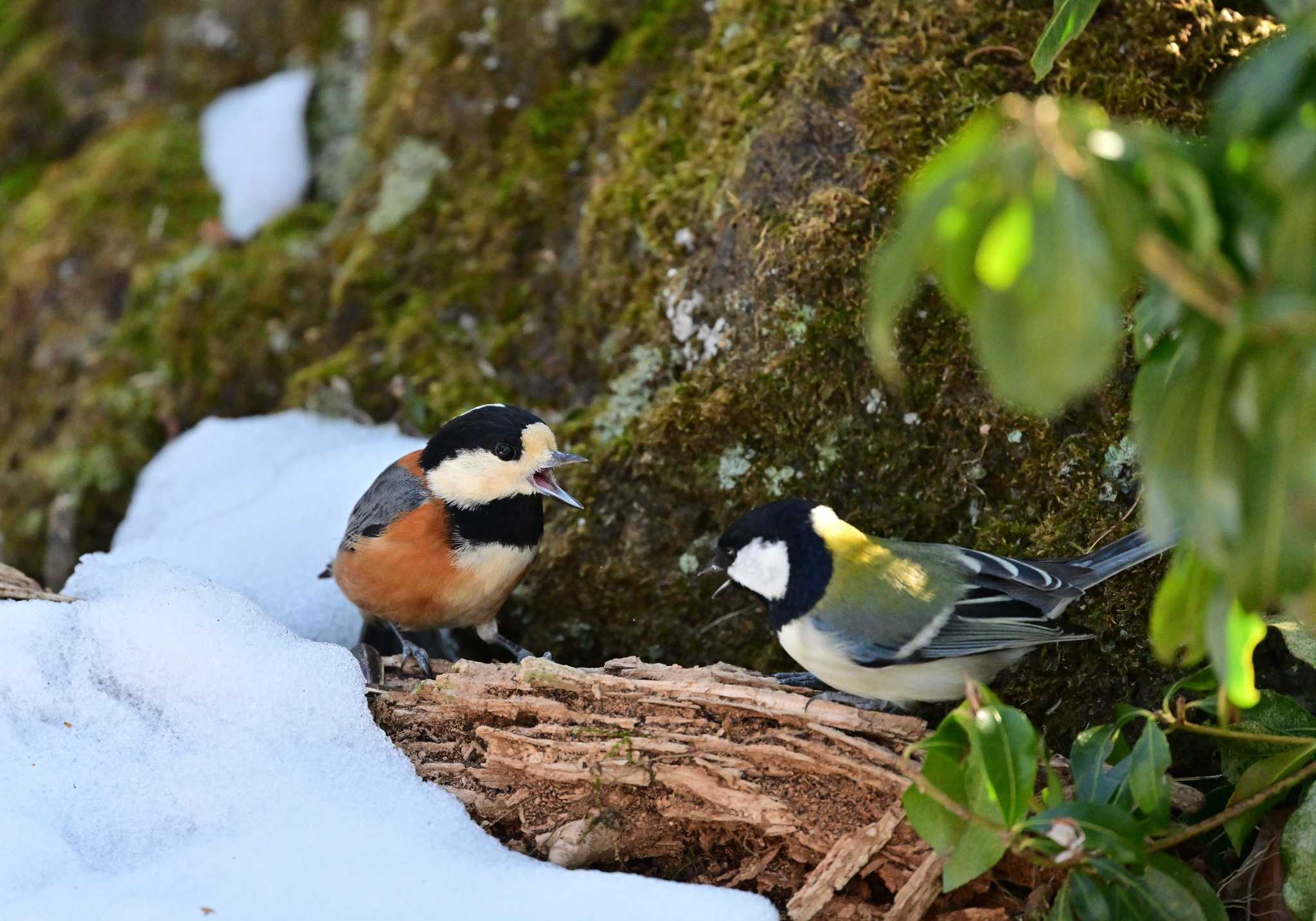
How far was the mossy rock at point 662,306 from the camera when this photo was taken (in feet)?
10.5

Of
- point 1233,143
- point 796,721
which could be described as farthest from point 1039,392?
point 796,721

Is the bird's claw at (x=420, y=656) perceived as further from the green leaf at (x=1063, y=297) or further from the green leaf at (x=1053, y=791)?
the green leaf at (x=1063, y=297)

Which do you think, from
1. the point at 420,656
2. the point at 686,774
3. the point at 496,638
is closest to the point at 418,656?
the point at 420,656

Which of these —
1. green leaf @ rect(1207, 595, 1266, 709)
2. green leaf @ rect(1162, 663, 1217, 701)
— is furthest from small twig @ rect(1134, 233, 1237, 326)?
green leaf @ rect(1162, 663, 1217, 701)

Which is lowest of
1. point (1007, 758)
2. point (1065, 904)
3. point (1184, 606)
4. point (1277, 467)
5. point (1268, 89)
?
point (1065, 904)

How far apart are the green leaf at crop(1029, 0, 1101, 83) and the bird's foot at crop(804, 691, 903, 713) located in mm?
1518

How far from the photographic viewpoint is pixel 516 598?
152 inches

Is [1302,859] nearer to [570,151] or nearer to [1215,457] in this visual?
[1215,457]

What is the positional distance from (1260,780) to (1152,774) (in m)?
0.36

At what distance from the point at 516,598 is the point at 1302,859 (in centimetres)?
234

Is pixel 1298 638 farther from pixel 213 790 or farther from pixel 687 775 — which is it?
pixel 213 790

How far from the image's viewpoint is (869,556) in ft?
9.82

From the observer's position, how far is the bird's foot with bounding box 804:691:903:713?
2.88 meters

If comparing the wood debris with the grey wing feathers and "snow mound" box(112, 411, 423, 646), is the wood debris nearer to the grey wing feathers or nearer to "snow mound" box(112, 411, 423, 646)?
the grey wing feathers
